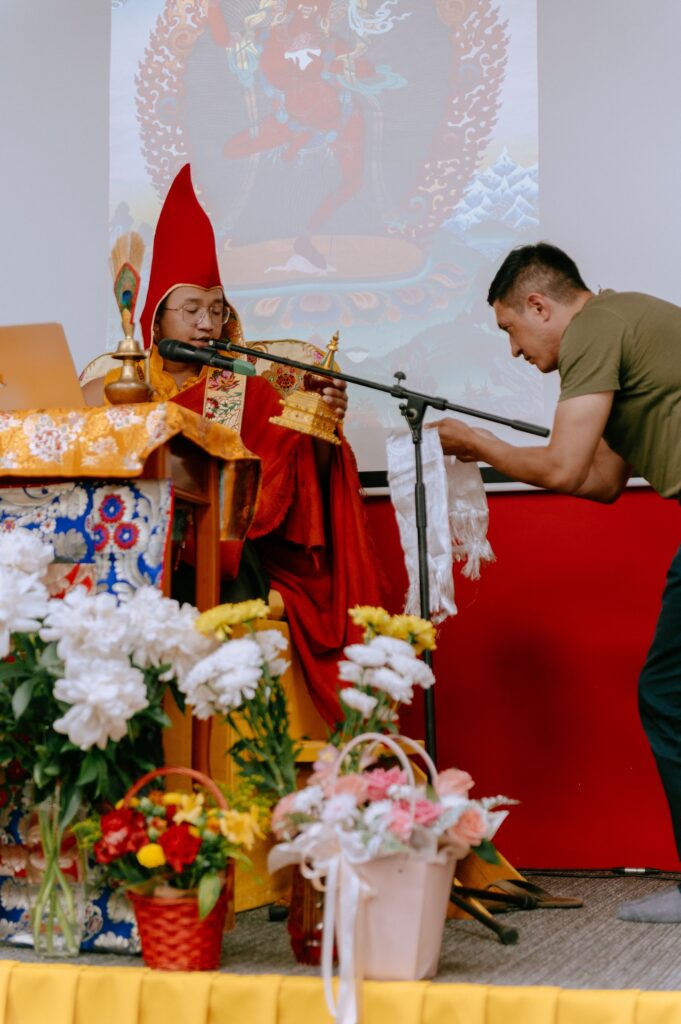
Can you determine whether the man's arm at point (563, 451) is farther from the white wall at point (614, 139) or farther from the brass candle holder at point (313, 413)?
the white wall at point (614, 139)

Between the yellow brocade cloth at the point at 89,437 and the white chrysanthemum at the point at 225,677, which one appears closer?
the white chrysanthemum at the point at 225,677

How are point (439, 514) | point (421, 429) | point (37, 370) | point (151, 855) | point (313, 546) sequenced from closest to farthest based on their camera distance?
point (151, 855) → point (37, 370) → point (421, 429) → point (439, 514) → point (313, 546)

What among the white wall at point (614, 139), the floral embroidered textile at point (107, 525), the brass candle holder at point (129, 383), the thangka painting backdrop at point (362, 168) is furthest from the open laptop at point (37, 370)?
the white wall at point (614, 139)

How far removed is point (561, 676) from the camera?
3357 mm

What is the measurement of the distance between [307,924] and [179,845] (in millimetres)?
278

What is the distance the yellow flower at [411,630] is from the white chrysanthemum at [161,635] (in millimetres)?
319

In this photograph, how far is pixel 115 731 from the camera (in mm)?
1929

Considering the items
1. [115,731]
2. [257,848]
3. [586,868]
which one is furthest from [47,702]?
[586,868]

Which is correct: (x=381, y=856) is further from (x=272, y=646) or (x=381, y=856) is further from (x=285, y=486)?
(x=285, y=486)

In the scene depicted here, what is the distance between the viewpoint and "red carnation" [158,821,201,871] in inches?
74.4

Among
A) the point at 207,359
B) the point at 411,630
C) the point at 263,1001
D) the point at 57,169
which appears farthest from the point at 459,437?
the point at 57,169

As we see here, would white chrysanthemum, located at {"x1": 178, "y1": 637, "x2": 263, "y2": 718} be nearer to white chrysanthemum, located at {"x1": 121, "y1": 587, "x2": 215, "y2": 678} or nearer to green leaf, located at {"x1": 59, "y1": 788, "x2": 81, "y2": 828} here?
white chrysanthemum, located at {"x1": 121, "y1": 587, "x2": 215, "y2": 678}

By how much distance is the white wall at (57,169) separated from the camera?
151 inches

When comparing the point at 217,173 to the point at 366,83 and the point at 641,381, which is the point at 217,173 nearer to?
the point at 366,83
